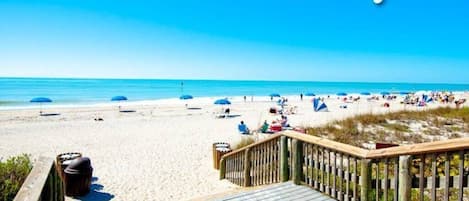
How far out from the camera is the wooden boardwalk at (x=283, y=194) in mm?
4086

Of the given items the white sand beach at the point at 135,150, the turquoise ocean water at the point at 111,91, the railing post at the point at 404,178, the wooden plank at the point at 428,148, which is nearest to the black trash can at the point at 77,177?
the white sand beach at the point at 135,150

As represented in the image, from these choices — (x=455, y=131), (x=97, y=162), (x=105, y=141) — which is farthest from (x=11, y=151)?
(x=455, y=131)

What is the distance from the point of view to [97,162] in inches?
394

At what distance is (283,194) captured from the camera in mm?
4215

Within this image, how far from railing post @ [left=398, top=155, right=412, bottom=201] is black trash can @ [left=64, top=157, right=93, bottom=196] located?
6462 millimetres

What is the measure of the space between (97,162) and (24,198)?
8.51 metres

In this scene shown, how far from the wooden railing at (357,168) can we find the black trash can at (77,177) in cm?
361

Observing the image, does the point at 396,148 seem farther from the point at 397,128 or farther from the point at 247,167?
the point at 397,128

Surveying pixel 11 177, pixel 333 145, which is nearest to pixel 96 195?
pixel 11 177

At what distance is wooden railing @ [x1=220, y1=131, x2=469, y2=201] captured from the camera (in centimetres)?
284

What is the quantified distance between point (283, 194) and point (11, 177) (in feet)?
14.5

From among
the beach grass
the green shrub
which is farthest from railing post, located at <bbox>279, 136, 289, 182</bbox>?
the beach grass

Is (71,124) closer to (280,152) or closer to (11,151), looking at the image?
(11,151)

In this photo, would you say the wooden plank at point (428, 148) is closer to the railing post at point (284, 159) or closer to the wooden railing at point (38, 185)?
the railing post at point (284, 159)
